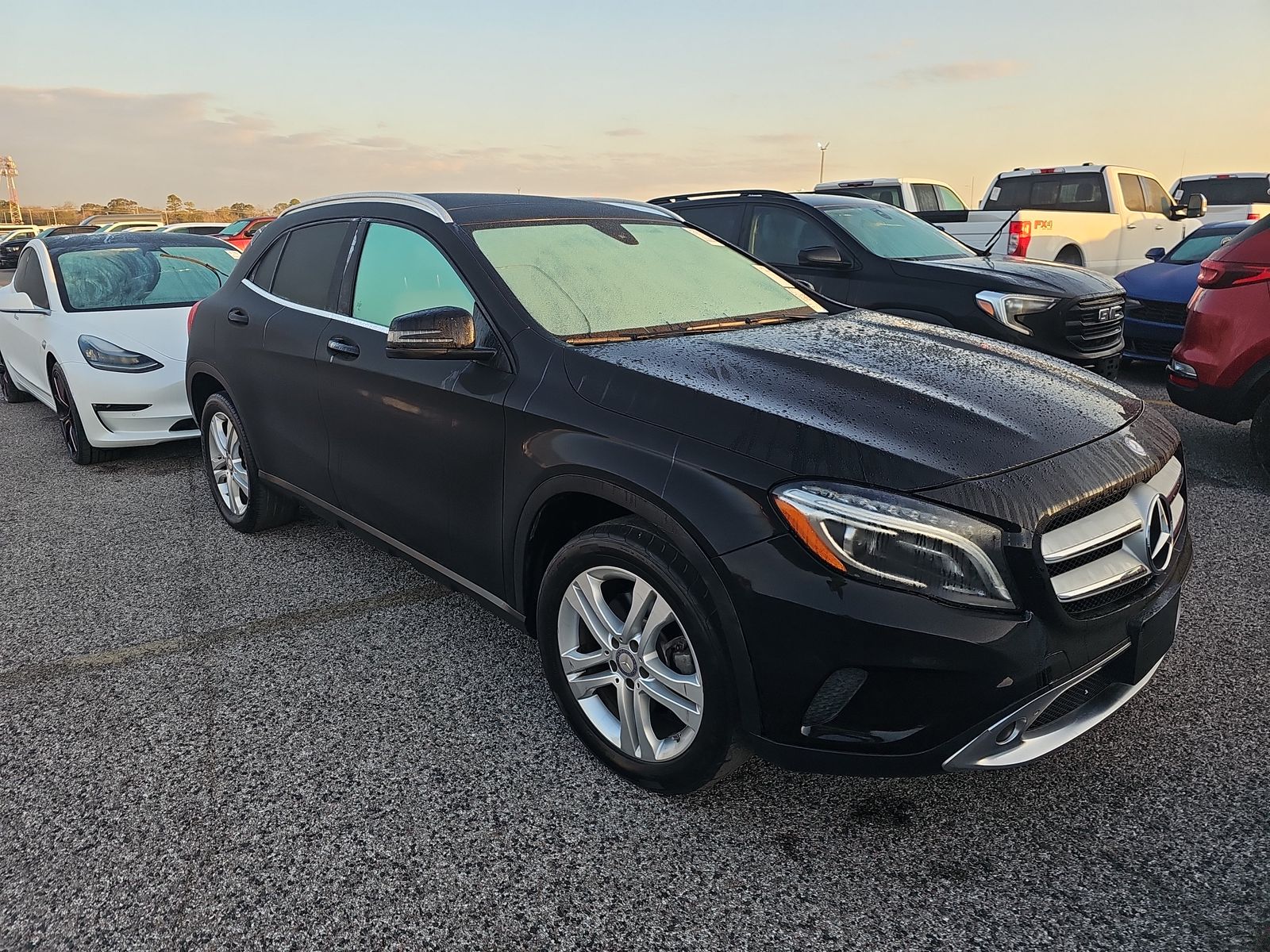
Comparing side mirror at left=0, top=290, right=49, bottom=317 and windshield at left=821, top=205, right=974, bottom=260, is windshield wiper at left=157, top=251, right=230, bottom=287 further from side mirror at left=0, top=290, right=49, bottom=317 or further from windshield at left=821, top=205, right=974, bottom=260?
windshield at left=821, top=205, right=974, bottom=260

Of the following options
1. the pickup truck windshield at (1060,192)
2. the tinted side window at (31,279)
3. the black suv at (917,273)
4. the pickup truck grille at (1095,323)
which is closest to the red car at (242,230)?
the tinted side window at (31,279)

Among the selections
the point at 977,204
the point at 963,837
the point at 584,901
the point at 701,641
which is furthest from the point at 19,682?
the point at 977,204

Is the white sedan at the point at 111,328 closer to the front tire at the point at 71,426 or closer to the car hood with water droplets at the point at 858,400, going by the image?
the front tire at the point at 71,426

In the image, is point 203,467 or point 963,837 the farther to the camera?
point 203,467

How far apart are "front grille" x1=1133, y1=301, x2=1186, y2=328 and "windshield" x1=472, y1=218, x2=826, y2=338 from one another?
5.31m

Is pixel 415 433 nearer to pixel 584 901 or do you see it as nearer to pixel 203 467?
pixel 584 901

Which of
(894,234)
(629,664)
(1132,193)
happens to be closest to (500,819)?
(629,664)

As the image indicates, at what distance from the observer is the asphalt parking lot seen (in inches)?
83.7

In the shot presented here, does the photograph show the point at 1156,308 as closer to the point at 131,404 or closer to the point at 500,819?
the point at 500,819

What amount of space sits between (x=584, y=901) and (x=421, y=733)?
95 centimetres

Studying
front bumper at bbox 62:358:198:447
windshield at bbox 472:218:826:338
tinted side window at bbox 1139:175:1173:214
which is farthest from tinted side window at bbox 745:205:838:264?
tinted side window at bbox 1139:175:1173:214

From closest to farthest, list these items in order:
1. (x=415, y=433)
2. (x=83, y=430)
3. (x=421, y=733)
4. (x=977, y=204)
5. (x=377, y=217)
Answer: (x=421, y=733)
(x=415, y=433)
(x=377, y=217)
(x=83, y=430)
(x=977, y=204)

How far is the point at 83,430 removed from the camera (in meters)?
5.99

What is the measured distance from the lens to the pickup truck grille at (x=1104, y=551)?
7.07ft
